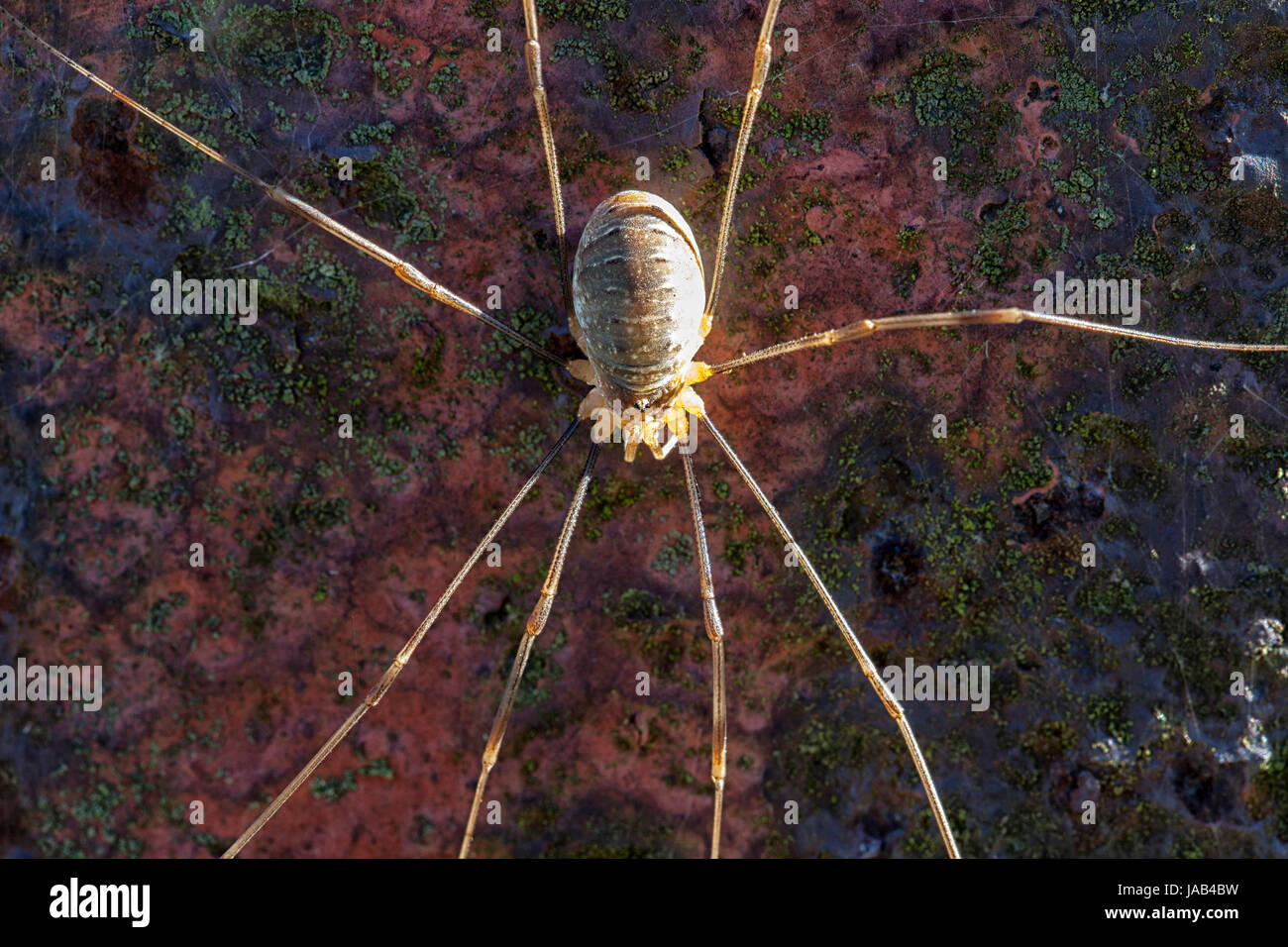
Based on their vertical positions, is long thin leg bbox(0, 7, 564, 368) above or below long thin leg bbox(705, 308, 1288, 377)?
above

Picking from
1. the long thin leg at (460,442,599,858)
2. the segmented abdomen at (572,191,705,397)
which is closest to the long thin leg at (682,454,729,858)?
the long thin leg at (460,442,599,858)

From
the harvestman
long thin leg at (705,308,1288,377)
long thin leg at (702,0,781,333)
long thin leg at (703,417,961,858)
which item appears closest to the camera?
long thin leg at (705,308,1288,377)

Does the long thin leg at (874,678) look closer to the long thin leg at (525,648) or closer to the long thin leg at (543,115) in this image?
the long thin leg at (525,648)

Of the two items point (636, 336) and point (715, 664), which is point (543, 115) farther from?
point (715, 664)

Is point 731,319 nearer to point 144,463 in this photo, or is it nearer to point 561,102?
point 561,102

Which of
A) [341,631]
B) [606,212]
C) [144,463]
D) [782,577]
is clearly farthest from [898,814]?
[144,463]

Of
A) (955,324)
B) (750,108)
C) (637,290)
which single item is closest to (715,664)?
(637,290)

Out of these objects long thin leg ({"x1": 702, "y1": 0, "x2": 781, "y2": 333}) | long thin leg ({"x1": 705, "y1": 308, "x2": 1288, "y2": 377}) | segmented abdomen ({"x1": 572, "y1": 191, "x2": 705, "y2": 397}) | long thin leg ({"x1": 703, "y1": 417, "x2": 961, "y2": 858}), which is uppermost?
long thin leg ({"x1": 702, "y1": 0, "x2": 781, "y2": 333})

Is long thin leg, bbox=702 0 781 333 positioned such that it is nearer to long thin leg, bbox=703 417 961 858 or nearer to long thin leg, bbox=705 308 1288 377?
long thin leg, bbox=705 308 1288 377
